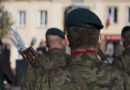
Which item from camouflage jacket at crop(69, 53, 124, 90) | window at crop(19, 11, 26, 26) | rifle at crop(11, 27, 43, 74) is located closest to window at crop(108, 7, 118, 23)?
window at crop(19, 11, 26, 26)

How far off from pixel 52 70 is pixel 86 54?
27 centimetres

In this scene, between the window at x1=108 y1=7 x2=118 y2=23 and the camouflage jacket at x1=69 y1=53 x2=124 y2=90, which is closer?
the camouflage jacket at x1=69 y1=53 x2=124 y2=90

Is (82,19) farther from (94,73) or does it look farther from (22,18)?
(22,18)

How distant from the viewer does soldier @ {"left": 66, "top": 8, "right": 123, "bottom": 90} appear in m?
5.36

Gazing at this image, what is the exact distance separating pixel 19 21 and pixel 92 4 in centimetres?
743

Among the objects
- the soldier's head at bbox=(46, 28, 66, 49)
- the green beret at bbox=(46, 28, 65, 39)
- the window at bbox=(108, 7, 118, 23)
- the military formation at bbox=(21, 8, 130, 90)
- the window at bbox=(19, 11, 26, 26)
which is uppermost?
the military formation at bbox=(21, 8, 130, 90)

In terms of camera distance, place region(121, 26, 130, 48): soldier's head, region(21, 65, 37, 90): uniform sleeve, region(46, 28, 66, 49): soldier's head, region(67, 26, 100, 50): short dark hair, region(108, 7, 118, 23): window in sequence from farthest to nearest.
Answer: region(108, 7, 118, 23): window, region(121, 26, 130, 48): soldier's head, region(46, 28, 66, 49): soldier's head, region(21, 65, 37, 90): uniform sleeve, region(67, 26, 100, 50): short dark hair

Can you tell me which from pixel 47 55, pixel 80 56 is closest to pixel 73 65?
pixel 80 56

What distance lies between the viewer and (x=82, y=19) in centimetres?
539

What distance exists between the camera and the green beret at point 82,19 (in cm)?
536

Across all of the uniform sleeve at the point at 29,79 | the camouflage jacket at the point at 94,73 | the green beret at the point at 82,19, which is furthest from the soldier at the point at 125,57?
the green beret at the point at 82,19

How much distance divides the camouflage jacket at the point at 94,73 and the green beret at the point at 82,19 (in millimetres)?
231

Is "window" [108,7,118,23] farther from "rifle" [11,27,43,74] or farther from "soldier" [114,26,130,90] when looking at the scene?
"rifle" [11,27,43,74]

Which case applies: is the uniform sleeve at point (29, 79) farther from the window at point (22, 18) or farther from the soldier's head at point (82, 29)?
the window at point (22, 18)
